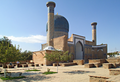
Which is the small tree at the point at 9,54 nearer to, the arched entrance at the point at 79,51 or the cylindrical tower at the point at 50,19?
the cylindrical tower at the point at 50,19

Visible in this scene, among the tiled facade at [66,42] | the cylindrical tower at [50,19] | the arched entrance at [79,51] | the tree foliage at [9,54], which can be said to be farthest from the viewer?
the arched entrance at [79,51]

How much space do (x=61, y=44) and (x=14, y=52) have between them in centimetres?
1967

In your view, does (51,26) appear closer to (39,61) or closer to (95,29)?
(39,61)

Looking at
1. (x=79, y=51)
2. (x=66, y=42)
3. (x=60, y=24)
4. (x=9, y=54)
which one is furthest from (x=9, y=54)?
(x=60, y=24)

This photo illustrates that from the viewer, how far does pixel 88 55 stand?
36.2 meters

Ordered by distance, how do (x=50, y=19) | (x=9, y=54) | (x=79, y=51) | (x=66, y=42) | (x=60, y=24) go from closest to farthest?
(x=9, y=54) < (x=66, y=42) < (x=50, y=19) < (x=79, y=51) < (x=60, y=24)

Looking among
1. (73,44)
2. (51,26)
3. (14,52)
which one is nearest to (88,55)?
(73,44)

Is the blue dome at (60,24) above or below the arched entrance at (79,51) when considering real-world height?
above

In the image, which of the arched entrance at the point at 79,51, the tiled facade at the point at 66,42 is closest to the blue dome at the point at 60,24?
the tiled facade at the point at 66,42

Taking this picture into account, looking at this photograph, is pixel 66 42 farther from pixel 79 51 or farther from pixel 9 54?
pixel 9 54

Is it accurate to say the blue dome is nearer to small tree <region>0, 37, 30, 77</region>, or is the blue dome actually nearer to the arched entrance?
the arched entrance

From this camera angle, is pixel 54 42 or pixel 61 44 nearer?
pixel 61 44

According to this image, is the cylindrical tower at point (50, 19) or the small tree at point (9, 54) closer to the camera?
the small tree at point (9, 54)

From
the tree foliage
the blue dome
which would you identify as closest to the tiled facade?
the blue dome
